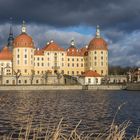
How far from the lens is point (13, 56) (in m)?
102

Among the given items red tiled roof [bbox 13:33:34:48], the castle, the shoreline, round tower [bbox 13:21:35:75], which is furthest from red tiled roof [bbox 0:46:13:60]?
the shoreline

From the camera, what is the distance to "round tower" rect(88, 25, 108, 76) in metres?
106

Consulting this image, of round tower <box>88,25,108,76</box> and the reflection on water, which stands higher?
round tower <box>88,25,108,76</box>

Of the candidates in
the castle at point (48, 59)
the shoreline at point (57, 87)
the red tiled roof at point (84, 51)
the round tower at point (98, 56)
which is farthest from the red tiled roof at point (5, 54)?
the round tower at point (98, 56)

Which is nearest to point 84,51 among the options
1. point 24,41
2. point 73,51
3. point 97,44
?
point 73,51

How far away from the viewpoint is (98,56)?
106312 mm

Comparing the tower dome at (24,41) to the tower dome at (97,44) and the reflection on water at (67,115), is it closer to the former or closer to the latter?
the tower dome at (97,44)

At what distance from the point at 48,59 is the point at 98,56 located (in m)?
13.1

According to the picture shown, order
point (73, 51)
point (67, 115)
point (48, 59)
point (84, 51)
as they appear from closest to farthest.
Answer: point (67, 115), point (48, 59), point (73, 51), point (84, 51)

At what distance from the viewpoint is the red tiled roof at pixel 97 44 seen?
10612cm

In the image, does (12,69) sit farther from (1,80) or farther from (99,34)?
(99,34)

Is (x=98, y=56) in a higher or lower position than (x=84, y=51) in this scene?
lower

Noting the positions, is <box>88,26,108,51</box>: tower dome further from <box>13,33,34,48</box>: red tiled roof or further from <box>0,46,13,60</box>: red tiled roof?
<box>0,46,13,60</box>: red tiled roof

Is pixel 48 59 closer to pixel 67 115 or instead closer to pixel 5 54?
pixel 5 54
